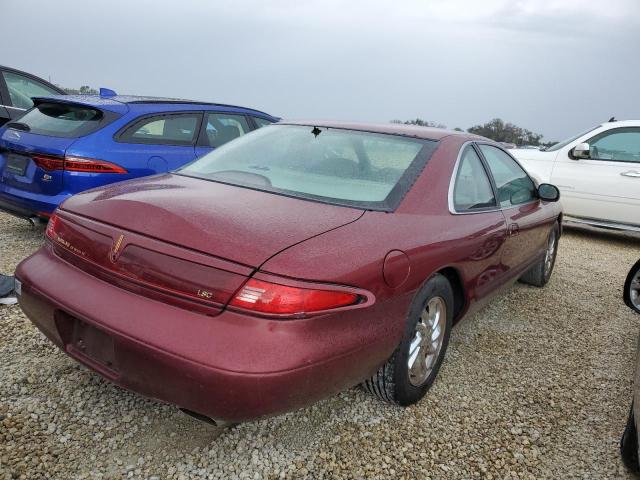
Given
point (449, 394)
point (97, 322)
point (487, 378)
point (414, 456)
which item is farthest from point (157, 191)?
point (487, 378)

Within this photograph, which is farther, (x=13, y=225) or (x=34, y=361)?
(x=13, y=225)

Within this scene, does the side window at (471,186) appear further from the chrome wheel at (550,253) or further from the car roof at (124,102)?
the car roof at (124,102)

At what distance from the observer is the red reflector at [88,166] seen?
3.98 m

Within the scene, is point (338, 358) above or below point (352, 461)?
above

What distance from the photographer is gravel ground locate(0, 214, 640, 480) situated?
6.67 ft

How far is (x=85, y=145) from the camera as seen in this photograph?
4055 mm

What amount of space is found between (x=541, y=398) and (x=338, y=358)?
5.01 feet

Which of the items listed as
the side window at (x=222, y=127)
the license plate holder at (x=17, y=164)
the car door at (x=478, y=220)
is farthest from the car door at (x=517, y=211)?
the license plate holder at (x=17, y=164)

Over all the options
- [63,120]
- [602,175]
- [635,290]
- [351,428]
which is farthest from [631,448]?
[602,175]

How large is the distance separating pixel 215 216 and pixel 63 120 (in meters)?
3.10

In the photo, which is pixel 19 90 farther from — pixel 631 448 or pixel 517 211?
pixel 631 448

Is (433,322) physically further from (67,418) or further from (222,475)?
(67,418)

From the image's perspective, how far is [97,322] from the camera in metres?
1.85

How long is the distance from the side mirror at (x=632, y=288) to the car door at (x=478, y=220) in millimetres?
834
